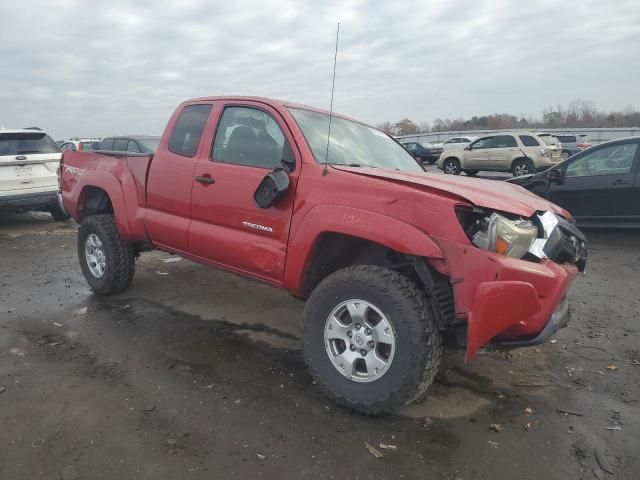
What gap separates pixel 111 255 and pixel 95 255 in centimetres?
40

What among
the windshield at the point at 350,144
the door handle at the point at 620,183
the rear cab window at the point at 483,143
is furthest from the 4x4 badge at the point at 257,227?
the rear cab window at the point at 483,143

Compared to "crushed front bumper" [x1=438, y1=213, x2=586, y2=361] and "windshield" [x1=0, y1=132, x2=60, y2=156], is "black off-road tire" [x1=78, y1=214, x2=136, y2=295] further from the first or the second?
"windshield" [x1=0, y1=132, x2=60, y2=156]

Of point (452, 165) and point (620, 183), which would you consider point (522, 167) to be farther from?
point (620, 183)

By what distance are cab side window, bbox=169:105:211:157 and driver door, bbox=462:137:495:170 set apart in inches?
655

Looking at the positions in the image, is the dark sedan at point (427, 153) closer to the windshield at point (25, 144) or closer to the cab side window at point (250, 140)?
the windshield at point (25, 144)

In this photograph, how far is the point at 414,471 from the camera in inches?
97.2

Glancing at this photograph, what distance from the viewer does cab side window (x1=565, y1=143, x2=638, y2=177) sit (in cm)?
730

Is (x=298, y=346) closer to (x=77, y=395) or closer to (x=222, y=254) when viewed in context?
(x=222, y=254)

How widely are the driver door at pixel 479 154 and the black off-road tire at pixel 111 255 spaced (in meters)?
16.6

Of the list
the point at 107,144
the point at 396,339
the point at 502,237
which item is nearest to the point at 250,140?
the point at 396,339

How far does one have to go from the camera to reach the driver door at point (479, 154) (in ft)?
62.7

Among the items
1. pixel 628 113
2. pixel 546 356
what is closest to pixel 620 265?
pixel 546 356

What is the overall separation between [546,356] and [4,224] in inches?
386

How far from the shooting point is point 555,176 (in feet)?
24.6
